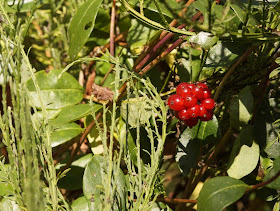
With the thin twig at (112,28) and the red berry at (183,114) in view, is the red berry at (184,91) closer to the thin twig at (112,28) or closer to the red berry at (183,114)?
the red berry at (183,114)

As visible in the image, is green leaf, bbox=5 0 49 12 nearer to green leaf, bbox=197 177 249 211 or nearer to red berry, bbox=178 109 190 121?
red berry, bbox=178 109 190 121

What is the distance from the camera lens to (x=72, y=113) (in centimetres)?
92

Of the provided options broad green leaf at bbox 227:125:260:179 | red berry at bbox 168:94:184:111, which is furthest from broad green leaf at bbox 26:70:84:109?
broad green leaf at bbox 227:125:260:179

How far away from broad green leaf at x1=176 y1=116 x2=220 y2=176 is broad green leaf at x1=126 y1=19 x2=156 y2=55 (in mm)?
244

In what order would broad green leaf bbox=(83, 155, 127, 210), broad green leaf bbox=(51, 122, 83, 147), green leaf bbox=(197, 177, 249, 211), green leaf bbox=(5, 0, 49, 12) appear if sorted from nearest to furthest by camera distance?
1. green leaf bbox=(197, 177, 249, 211)
2. broad green leaf bbox=(83, 155, 127, 210)
3. broad green leaf bbox=(51, 122, 83, 147)
4. green leaf bbox=(5, 0, 49, 12)

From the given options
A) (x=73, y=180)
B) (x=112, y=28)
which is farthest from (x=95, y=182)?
(x=112, y=28)

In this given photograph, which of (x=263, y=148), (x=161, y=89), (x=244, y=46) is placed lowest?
(x=263, y=148)

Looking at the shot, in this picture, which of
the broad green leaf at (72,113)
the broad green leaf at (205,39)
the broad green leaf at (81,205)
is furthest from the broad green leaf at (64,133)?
the broad green leaf at (205,39)

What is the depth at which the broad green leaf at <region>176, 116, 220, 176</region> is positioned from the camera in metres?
0.85

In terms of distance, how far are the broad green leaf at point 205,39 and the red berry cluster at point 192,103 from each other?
0.09 metres

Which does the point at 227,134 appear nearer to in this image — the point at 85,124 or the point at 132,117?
the point at 132,117

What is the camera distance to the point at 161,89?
982 millimetres

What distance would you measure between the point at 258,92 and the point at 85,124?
0.41 m

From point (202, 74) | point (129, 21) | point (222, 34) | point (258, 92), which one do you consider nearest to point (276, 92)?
point (258, 92)
